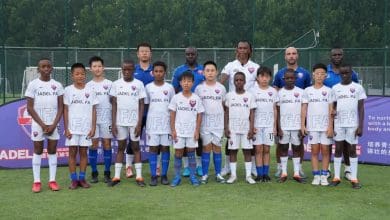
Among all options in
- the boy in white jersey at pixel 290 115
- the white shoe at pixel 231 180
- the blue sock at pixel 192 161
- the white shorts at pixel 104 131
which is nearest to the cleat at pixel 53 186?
the white shorts at pixel 104 131

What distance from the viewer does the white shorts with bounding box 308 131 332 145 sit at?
680 centimetres

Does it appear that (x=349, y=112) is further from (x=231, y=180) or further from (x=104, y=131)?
(x=104, y=131)

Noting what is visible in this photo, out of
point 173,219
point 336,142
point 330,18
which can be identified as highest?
point 330,18

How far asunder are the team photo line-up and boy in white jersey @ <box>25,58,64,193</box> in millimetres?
13

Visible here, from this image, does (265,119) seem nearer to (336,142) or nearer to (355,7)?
(336,142)

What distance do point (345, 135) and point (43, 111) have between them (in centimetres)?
400

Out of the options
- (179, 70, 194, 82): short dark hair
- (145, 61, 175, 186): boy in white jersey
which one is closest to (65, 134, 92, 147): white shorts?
(145, 61, 175, 186): boy in white jersey

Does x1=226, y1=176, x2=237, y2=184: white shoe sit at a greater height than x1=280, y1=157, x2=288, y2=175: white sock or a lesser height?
lesser

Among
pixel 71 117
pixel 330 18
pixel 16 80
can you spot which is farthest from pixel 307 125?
pixel 330 18

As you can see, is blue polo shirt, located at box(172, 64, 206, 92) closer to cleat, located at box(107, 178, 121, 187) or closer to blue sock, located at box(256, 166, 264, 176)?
blue sock, located at box(256, 166, 264, 176)

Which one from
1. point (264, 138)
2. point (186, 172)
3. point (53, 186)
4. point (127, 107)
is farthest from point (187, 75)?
point (53, 186)

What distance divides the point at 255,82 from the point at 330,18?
42.4 ft

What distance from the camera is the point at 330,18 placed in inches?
755

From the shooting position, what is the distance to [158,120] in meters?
6.80
